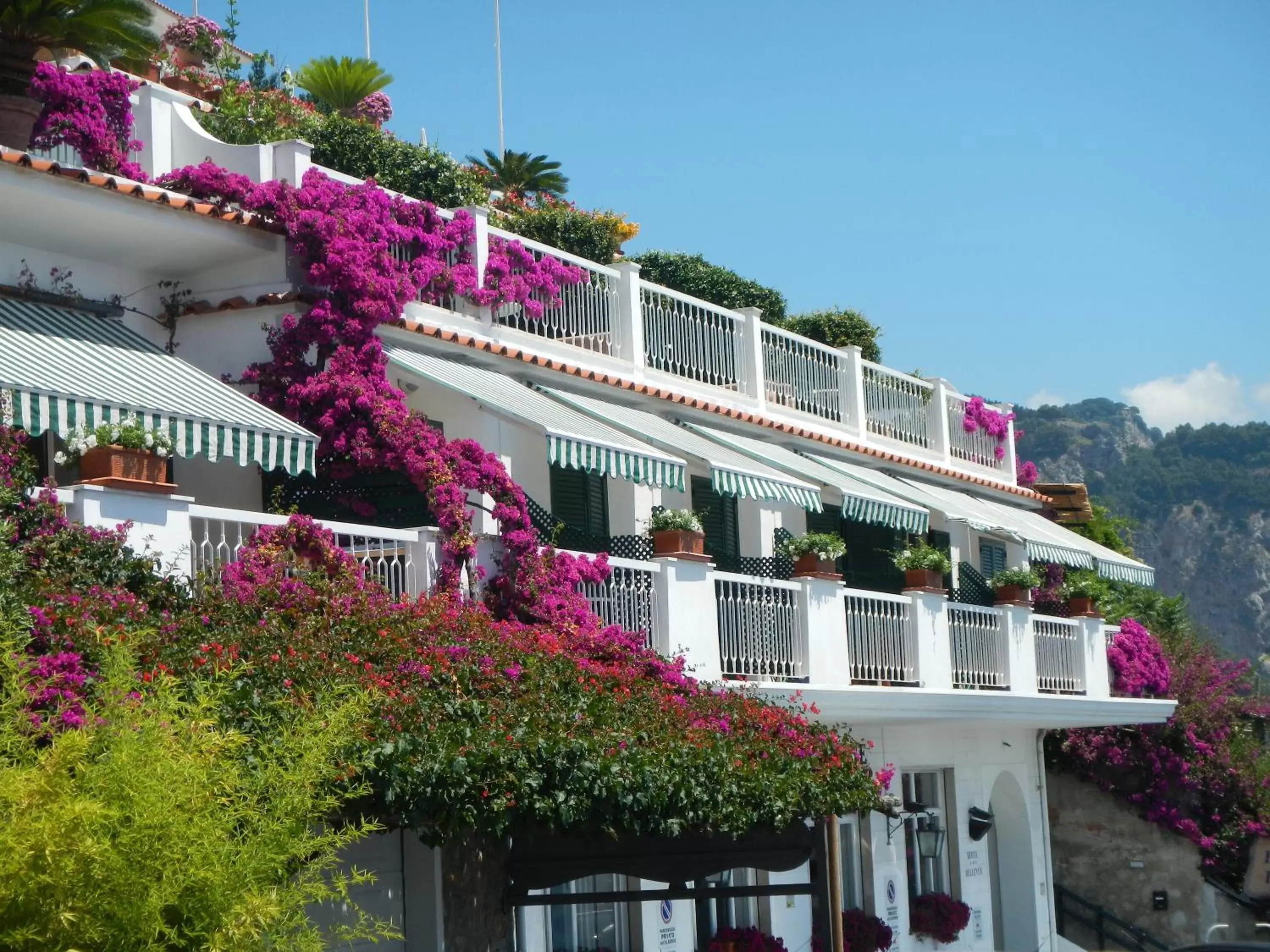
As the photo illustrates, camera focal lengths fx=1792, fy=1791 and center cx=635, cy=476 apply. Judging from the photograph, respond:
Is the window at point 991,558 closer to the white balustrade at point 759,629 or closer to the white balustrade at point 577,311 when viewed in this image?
the white balustrade at point 577,311

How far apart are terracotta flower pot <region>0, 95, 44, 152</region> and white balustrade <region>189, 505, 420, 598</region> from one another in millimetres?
3852

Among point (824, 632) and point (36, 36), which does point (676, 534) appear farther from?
point (36, 36)

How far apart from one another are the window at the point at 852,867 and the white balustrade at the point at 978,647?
215cm

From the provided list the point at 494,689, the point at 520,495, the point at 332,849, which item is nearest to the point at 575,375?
the point at 520,495

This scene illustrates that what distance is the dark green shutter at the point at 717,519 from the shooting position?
20656mm

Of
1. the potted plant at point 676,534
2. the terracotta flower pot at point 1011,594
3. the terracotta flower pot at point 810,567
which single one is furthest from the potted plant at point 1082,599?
the potted plant at point 676,534

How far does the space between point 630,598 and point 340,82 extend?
71.4 ft

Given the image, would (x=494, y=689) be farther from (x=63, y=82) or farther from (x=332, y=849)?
(x=63, y=82)

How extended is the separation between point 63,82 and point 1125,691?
17037 mm

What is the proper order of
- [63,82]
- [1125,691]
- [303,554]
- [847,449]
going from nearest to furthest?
[303,554] → [63,82] → [847,449] → [1125,691]

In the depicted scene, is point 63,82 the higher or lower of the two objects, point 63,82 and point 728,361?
the higher

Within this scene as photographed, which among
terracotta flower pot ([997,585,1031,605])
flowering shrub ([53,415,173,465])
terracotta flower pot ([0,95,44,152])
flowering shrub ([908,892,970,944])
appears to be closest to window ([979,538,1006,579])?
terracotta flower pot ([997,585,1031,605])

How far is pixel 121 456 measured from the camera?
11.4 meters

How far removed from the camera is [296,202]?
15.7 meters
